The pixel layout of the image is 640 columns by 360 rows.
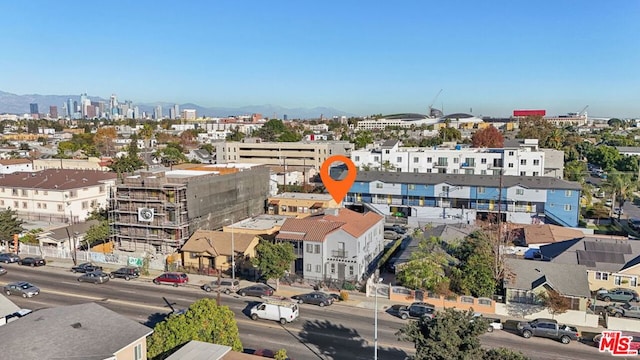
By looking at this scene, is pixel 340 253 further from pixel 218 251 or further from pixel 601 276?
pixel 601 276

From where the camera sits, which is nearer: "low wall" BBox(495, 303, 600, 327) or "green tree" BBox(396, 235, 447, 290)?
"low wall" BBox(495, 303, 600, 327)

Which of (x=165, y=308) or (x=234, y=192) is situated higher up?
(x=234, y=192)

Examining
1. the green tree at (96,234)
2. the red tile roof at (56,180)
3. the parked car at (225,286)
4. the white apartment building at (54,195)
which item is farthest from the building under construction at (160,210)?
the red tile roof at (56,180)

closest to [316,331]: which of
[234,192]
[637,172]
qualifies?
[234,192]

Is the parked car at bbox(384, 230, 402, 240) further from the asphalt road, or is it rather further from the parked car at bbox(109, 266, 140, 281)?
the parked car at bbox(109, 266, 140, 281)

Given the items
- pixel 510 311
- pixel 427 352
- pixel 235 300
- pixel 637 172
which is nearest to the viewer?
pixel 427 352

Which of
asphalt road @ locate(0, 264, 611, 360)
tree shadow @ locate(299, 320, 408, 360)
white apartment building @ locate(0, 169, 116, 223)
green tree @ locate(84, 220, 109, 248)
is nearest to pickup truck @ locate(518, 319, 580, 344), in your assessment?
asphalt road @ locate(0, 264, 611, 360)

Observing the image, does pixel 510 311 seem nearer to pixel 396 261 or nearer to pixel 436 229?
pixel 396 261
